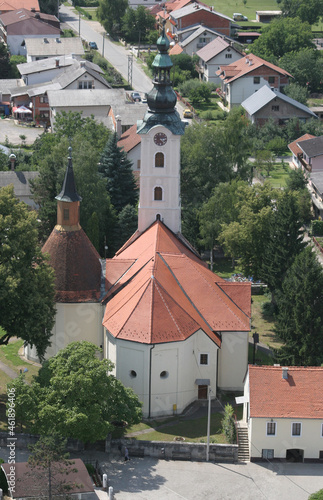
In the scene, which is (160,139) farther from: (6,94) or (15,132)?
(6,94)

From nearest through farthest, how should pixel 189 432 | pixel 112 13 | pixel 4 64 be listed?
pixel 189 432
pixel 4 64
pixel 112 13

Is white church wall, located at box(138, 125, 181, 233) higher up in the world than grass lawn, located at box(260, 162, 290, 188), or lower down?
higher up

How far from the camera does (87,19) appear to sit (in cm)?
19200

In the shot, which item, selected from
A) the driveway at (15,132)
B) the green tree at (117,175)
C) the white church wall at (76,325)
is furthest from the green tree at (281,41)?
the white church wall at (76,325)

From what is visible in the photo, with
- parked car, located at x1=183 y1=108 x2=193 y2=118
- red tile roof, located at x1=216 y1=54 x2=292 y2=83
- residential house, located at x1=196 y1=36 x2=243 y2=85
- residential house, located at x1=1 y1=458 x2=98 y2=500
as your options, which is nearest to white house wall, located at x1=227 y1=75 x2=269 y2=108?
red tile roof, located at x1=216 y1=54 x2=292 y2=83

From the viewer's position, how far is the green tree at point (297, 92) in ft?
468

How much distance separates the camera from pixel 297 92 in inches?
5640

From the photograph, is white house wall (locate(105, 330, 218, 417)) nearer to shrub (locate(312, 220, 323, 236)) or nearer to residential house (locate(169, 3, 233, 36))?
shrub (locate(312, 220, 323, 236))

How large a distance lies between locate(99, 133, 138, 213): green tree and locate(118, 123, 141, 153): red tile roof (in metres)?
10.3

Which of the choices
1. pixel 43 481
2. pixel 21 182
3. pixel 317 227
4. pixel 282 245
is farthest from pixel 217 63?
pixel 43 481

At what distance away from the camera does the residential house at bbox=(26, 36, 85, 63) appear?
495ft

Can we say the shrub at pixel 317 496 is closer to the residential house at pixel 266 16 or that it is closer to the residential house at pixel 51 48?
the residential house at pixel 51 48

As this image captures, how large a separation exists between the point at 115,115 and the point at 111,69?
1500 inches

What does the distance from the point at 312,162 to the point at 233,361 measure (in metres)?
46.7
